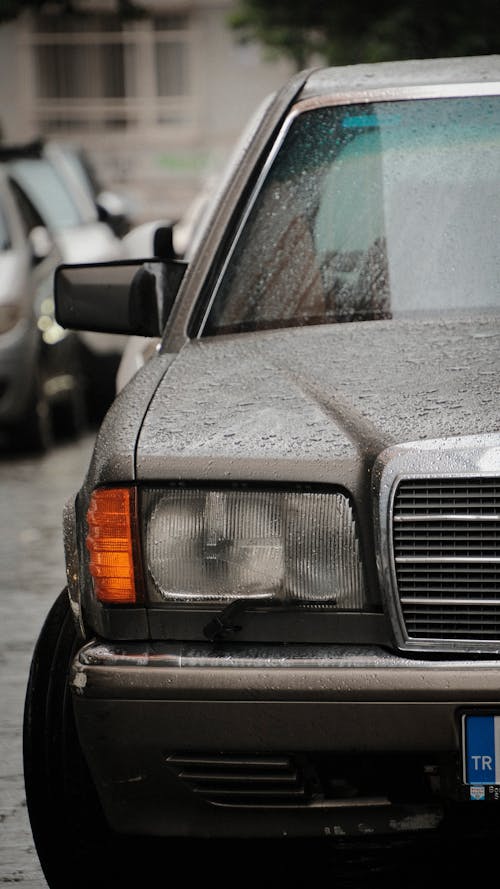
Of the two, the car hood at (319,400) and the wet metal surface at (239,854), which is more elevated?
the car hood at (319,400)

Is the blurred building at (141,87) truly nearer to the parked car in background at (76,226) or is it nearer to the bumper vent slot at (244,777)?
the parked car in background at (76,226)

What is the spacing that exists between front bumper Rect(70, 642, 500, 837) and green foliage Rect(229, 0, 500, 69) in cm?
1581

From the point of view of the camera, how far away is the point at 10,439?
1212 centimetres

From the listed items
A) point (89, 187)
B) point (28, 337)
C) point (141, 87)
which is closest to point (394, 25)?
point (89, 187)

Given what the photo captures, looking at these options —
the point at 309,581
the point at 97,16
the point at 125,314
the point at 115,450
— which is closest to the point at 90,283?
the point at 125,314

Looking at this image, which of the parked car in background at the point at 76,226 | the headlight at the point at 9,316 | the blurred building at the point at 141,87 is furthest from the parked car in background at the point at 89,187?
the blurred building at the point at 141,87

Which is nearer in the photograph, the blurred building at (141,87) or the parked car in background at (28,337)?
the parked car in background at (28,337)

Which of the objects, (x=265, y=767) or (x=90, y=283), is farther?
(x=90, y=283)

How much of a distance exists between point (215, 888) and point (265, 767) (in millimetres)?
703

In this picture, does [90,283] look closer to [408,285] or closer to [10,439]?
[408,285]

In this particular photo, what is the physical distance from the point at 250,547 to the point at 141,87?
3851cm

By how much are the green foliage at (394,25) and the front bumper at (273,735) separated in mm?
15808

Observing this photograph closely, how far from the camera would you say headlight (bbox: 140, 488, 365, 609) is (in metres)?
3.42

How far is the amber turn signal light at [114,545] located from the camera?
3.52 m
